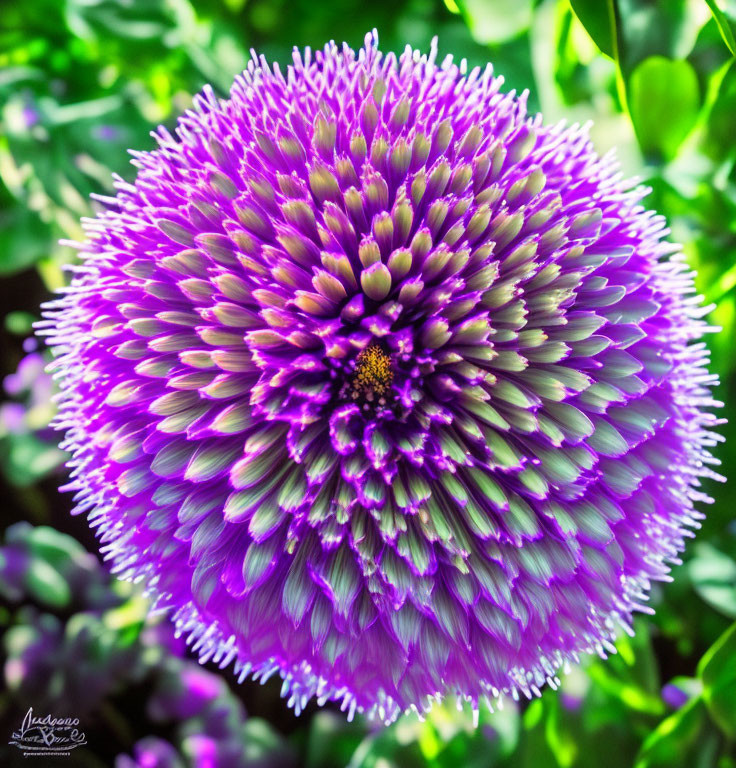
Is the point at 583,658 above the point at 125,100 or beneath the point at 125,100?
beneath

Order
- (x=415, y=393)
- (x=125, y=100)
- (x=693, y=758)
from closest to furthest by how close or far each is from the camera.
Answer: (x=415, y=393) < (x=693, y=758) < (x=125, y=100)

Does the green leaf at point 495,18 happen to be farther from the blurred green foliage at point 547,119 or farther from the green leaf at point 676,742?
the green leaf at point 676,742

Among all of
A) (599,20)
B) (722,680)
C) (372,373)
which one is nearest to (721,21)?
(599,20)

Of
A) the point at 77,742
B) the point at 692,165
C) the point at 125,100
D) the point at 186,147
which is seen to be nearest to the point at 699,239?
the point at 692,165

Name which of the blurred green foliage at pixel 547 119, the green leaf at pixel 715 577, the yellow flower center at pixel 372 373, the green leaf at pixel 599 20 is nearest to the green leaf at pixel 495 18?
the blurred green foliage at pixel 547 119

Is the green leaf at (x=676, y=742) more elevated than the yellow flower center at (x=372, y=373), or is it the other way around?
the yellow flower center at (x=372, y=373)

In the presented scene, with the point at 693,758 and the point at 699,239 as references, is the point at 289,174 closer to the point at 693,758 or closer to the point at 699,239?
the point at 699,239
